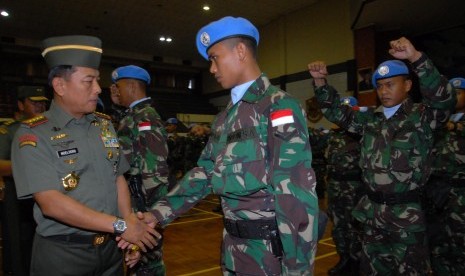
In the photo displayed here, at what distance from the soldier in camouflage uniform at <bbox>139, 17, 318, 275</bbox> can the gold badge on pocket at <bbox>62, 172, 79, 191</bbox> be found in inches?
14.5

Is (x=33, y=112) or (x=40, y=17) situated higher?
(x=40, y=17)

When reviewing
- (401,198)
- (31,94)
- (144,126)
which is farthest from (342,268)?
(31,94)

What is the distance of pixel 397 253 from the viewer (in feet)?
8.03

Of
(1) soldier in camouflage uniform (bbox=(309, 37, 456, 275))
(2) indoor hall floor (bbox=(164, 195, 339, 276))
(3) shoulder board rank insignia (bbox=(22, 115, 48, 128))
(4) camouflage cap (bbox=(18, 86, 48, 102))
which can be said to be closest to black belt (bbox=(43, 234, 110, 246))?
(3) shoulder board rank insignia (bbox=(22, 115, 48, 128))

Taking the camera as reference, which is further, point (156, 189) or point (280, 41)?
point (280, 41)

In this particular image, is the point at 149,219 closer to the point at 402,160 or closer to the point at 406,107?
the point at 402,160

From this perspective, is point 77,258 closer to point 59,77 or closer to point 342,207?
point 59,77

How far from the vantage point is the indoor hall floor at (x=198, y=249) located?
372 cm

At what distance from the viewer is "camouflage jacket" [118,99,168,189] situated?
2.86 metres

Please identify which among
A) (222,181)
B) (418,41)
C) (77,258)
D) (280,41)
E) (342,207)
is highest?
(280,41)

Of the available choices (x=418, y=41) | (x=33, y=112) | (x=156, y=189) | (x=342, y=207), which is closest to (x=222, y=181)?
(x=156, y=189)

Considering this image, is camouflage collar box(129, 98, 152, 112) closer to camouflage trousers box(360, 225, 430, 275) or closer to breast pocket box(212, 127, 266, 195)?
breast pocket box(212, 127, 266, 195)

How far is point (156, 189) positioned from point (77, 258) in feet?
4.27

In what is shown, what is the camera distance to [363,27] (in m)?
9.98
